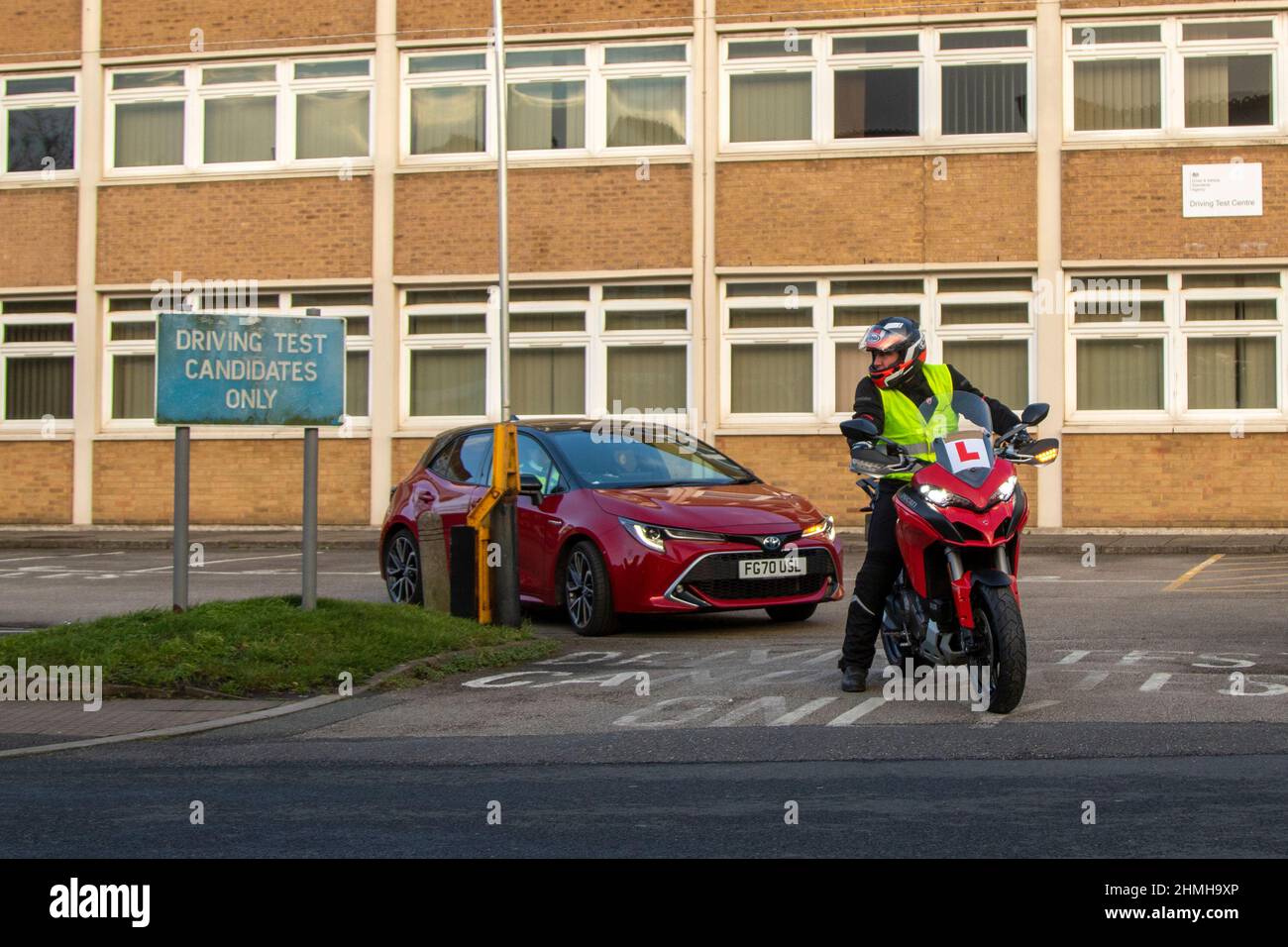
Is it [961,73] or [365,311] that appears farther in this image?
[365,311]

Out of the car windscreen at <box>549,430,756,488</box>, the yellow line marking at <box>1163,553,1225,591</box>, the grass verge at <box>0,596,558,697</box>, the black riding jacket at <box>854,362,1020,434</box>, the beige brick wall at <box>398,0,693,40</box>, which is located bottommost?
the grass verge at <box>0,596,558,697</box>

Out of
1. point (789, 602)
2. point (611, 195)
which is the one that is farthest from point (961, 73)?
point (789, 602)

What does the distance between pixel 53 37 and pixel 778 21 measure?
11306mm

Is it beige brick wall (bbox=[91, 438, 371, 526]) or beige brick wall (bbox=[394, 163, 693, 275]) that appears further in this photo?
beige brick wall (bbox=[91, 438, 371, 526])

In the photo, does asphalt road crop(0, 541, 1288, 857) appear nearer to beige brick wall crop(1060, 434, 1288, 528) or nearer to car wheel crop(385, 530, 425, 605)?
car wheel crop(385, 530, 425, 605)

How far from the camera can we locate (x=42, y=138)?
28.9 meters

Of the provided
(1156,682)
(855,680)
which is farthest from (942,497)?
(1156,682)

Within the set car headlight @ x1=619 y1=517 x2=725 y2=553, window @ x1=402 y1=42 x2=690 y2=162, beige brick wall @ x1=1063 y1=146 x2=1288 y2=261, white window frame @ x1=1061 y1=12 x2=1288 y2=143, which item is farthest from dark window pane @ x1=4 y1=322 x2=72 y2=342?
car headlight @ x1=619 y1=517 x2=725 y2=553

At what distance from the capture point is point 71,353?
28.7m

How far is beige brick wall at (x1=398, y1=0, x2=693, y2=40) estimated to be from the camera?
26.4m

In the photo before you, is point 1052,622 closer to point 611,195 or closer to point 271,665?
point 271,665

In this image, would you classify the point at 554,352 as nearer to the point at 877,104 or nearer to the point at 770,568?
the point at 877,104

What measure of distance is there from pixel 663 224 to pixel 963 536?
1787cm

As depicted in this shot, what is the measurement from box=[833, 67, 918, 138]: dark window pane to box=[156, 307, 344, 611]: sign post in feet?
48.4
